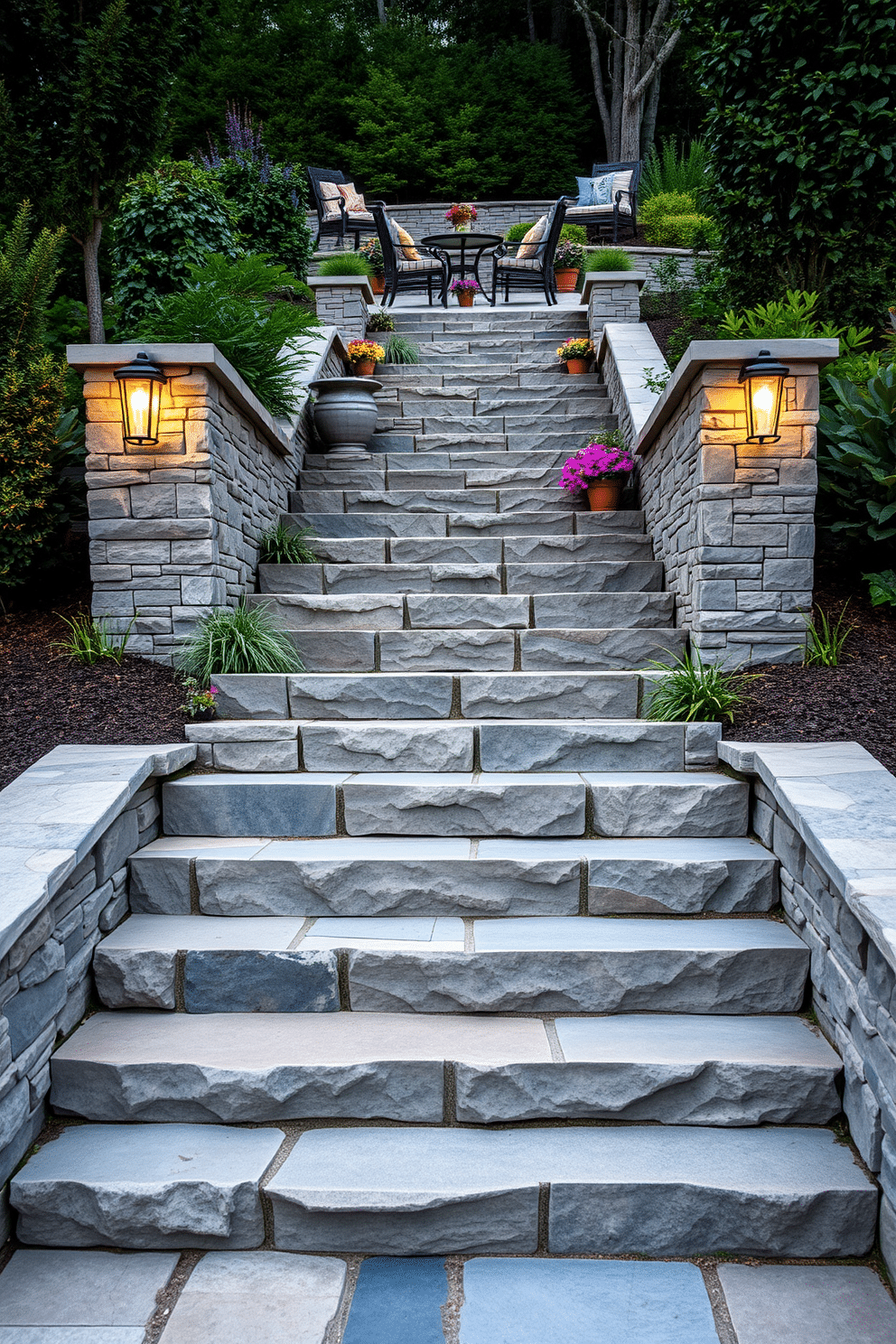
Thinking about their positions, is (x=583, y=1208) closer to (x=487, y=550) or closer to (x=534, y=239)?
(x=487, y=550)

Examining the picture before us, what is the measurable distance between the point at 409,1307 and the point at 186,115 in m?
17.7

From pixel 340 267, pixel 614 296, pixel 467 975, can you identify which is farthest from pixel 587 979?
pixel 340 267

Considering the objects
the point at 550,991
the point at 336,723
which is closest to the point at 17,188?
the point at 336,723

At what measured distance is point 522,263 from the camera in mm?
8727

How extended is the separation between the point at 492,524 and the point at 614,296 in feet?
11.2

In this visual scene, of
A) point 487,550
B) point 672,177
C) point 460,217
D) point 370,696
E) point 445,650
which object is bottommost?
point 370,696

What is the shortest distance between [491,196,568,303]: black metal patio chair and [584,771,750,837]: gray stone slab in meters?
7.01

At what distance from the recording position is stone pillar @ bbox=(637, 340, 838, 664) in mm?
3299

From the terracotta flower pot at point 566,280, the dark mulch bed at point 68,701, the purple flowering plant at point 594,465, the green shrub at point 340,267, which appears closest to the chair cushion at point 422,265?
the green shrub at point 340,267

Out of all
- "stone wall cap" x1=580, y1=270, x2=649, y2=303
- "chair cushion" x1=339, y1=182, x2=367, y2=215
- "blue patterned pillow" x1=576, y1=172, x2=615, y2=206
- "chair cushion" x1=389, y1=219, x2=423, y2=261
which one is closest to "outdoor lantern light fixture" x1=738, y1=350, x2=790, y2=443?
"stone wall cap" x1=580, y1=270, x2=649, y2=303

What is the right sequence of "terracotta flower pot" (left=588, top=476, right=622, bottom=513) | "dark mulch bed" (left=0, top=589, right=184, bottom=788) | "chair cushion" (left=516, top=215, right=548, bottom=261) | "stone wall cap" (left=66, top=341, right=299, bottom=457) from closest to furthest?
1. "dark mulch bed" (left=0, top=589, right=184, bottom=788)
2. "stone wall cap" (left=66, top=341, right=299, bottom=457)
3. "terracotta flower pot" (left=588, top=476, right=622, bottom=513)
4. "chair cushion" (left=516, top=215, right=548, bottom=261)

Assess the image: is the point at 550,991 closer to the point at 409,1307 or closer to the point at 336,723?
the point at 409,1307

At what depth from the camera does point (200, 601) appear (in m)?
3.47

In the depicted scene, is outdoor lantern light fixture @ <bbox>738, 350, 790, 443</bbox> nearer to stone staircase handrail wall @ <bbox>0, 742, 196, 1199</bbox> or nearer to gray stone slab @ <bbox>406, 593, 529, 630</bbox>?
gray stone slab @ <bbox>406, 593, 529, 630</bbox>
